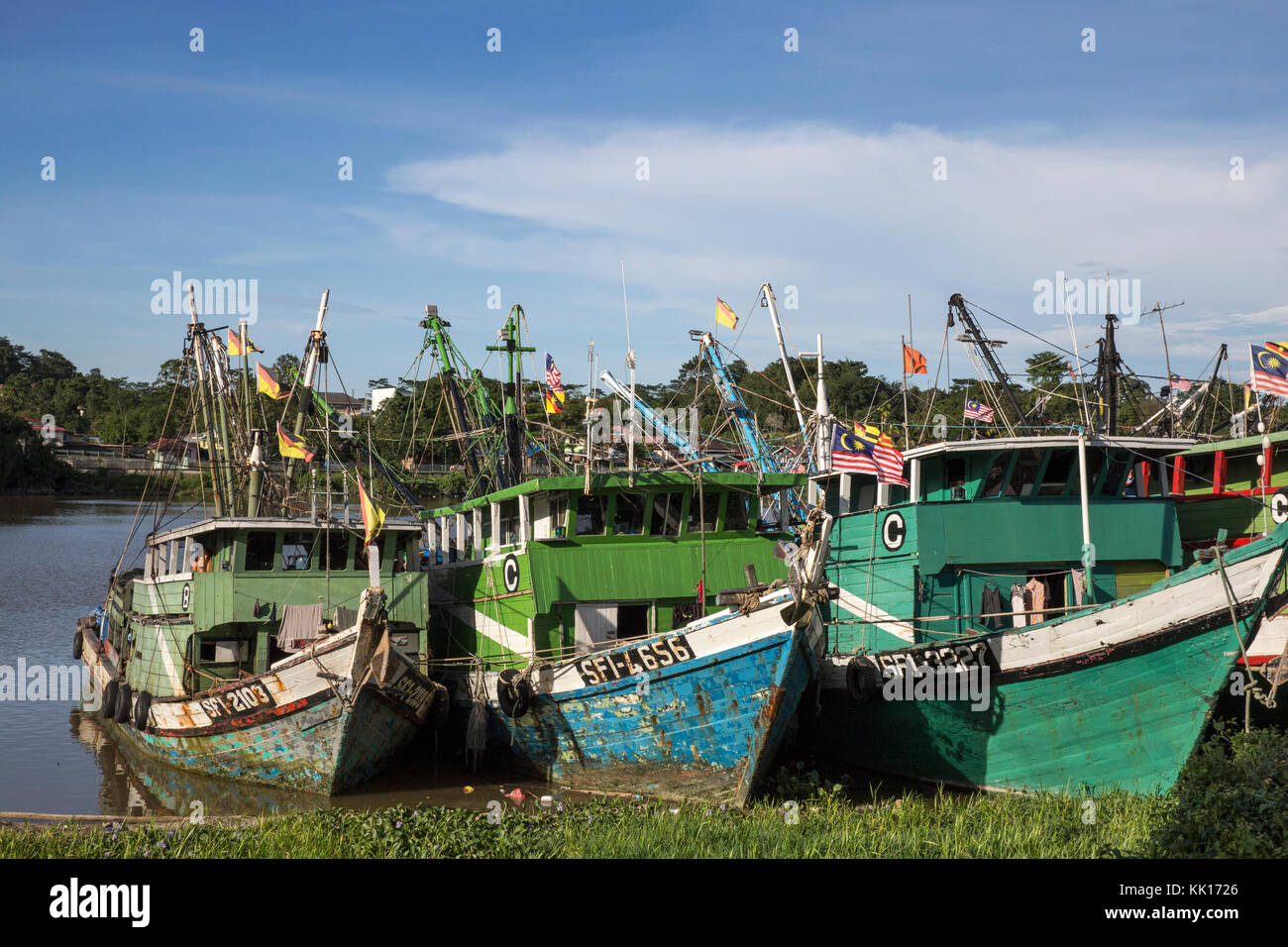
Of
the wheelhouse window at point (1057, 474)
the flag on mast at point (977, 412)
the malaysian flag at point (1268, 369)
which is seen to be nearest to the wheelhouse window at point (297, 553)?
the wheelhouse window at point (1057, 474)

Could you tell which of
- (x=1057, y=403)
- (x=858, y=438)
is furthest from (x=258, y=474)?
(x=1057, y=403)

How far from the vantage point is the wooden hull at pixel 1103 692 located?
14.1 metres

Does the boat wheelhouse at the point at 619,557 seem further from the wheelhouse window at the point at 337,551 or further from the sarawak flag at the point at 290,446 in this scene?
the sarawak flag at the point at 290,446

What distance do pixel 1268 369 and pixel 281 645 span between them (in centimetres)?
1759

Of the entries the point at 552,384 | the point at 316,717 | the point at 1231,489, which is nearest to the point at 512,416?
the point at 552,384

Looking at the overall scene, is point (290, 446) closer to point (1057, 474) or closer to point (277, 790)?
point (277, 790)

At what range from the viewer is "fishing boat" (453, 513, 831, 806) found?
→ 14.5 metres

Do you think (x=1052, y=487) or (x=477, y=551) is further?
(x=477, y=551)

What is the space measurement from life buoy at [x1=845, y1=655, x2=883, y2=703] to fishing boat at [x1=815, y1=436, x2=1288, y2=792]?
33mm

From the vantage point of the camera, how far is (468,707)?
19141 millimetres

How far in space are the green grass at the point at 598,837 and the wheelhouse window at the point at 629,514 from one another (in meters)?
6.07
